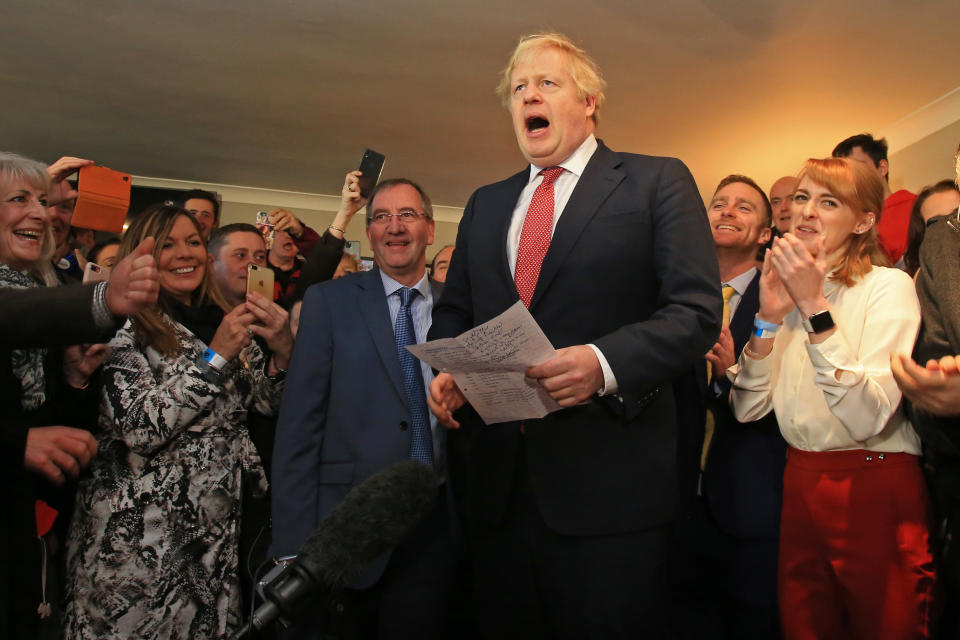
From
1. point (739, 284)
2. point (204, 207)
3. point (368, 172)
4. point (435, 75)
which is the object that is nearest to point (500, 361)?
point (739, 284)

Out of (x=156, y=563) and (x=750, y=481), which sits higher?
(x=750, y=481)

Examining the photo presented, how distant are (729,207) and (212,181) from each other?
29.5ft

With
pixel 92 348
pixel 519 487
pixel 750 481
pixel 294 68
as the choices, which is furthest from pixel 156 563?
pixel 294 68

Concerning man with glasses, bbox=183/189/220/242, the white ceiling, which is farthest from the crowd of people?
the white ceiling

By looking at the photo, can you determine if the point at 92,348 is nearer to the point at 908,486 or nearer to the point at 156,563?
the point at 156,563

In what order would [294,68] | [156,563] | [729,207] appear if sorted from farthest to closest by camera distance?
1. [294,68]
2. [729,207]
3. [156,563]

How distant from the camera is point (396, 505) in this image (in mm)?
1055

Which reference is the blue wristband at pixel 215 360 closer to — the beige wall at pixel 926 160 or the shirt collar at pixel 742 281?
the shirt collar at pixel 742 281

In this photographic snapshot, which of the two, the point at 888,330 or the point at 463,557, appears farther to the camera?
the point at 463,557

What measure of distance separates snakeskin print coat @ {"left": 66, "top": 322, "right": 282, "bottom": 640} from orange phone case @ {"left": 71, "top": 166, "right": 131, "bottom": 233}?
503mm

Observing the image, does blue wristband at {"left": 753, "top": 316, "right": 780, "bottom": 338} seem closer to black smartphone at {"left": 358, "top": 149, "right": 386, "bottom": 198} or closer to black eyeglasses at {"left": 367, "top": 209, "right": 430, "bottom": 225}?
black eyeglasses at {"left": 367, "top": 209, "right": 430, "bottom": 225}

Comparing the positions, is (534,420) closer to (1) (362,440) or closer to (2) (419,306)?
(1) (362,440)

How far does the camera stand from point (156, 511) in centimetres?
190

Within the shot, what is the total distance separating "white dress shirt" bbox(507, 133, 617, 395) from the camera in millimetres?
1522
